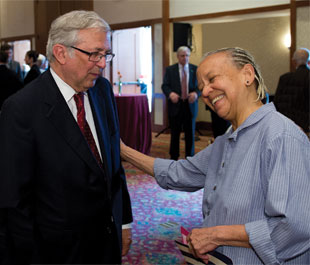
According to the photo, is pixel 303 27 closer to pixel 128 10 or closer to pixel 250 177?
pixel 128 10

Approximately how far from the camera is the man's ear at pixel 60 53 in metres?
1.66

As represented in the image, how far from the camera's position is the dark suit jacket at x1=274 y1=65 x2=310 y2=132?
567 centimetres

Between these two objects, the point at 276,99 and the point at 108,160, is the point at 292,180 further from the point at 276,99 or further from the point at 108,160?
the point at 276,99

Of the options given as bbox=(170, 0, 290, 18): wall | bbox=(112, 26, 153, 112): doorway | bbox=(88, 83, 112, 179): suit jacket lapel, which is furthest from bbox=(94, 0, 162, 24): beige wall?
bbox=(88, 83, 112, 179): suit jacket lapel

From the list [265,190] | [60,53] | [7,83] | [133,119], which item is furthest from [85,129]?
[133,119]

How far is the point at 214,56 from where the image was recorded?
1.55 metres

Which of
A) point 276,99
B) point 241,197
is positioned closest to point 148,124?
point 276,99

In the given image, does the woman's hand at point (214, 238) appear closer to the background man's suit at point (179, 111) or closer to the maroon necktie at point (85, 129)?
the maroon necktie at point (85, 129)

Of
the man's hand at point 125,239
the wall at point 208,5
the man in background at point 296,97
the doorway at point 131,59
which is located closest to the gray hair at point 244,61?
the man's hand at point 125,239

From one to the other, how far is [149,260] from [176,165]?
158cm

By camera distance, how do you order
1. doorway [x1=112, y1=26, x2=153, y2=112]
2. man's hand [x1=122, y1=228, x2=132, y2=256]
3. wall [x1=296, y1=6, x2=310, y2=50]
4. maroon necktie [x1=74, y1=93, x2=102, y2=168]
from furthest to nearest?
doorway [x1=112, y1=26, x2=153, y2=112]
wall [x1=296, y1=6, x2=310, y2=50]
man's hand [x1=122, y1=228, x2=132, y2=256]
maroon necktie [x1=74, y1=93, x2=102, y2=168]

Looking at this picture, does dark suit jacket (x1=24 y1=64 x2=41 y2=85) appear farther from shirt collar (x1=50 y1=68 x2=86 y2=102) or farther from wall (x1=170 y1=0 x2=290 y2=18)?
shirt collar (x1=50 y1=68 x2=86 y2=102)

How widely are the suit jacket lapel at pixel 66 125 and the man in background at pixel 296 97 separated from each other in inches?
181

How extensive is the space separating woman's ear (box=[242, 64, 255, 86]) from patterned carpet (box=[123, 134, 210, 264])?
206 cm
